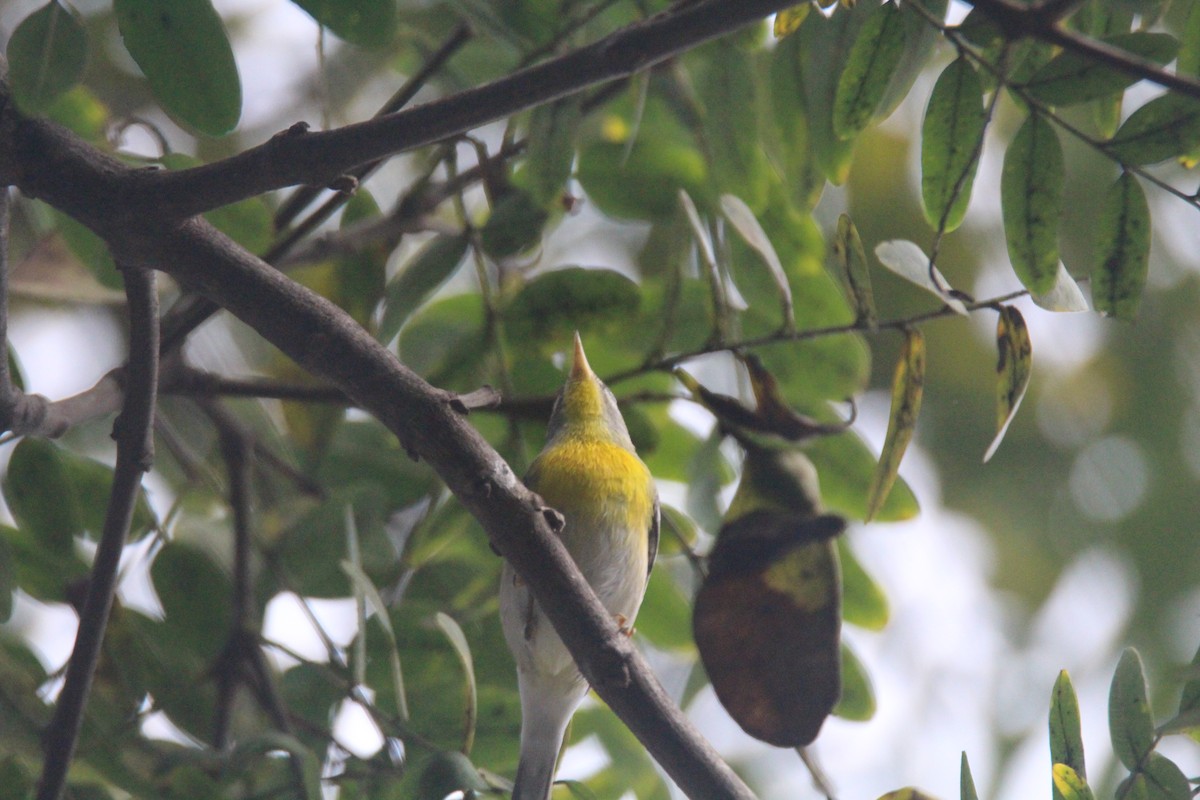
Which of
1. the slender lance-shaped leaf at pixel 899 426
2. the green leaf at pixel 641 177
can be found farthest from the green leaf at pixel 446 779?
the green leaf at pixel 641 177

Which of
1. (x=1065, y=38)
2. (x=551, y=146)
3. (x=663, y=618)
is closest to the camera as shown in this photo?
(x=1065, y=38)

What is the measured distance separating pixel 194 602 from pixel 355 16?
4.22 ft

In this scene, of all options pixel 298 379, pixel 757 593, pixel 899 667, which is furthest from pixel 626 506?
pixel 899 667

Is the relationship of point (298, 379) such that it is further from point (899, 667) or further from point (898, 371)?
point (899, 667)

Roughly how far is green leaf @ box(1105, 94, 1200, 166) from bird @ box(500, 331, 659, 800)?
1.06m

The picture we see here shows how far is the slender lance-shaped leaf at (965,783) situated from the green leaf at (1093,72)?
985 mm

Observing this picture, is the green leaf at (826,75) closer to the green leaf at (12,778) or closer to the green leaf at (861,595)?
the green leaf at (861,595)

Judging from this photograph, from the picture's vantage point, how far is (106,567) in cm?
173

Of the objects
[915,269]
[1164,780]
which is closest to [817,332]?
[915,269]

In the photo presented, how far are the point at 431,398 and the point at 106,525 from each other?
0.66 m

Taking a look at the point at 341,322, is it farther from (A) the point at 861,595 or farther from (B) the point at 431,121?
(A) the point at 861,595

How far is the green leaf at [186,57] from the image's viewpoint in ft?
5.53

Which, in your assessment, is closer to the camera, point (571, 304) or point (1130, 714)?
point (1130, 714)

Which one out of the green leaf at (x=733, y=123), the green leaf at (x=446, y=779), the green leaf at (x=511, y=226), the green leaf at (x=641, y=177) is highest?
the green leaf at (x=641, y=177)
